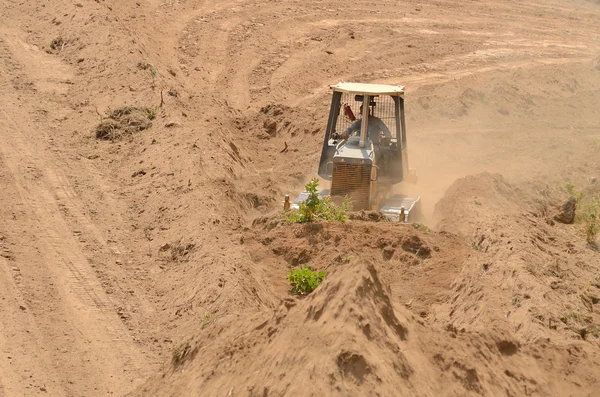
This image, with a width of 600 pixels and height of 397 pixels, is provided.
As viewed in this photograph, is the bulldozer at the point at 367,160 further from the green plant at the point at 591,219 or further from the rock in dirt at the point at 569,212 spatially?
the green plant at the point at 591,219

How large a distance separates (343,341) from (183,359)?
2280 mm

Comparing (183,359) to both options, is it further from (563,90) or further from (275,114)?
(563,90)

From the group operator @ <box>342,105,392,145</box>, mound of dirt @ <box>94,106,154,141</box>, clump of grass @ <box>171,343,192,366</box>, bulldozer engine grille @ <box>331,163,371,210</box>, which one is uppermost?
clump of grass @ <box>171,343,192,366</box>

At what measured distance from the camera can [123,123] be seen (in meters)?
18.6

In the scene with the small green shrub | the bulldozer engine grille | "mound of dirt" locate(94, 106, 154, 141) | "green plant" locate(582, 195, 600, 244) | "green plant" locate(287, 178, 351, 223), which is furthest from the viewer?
"mound of dirt" locate(94, 106, 154, 141)

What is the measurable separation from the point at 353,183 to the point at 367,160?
1.65 feet

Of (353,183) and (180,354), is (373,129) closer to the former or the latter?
(353,183)

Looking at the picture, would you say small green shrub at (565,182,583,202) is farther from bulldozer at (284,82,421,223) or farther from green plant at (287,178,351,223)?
green plant at (287,178,351,223)

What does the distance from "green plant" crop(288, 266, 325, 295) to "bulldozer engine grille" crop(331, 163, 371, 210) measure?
2.85m

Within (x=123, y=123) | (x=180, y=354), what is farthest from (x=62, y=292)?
(x=123, y=123)

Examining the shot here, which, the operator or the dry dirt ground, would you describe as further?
the operator

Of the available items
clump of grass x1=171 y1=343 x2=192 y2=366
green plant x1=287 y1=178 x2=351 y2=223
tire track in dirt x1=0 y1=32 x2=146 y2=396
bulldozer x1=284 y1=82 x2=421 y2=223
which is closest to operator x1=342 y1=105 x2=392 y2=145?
bulldozer x1=284 y1=82 x2=421 y2=223

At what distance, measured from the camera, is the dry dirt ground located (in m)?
8.71

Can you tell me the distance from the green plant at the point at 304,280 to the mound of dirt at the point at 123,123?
7.00 meters
